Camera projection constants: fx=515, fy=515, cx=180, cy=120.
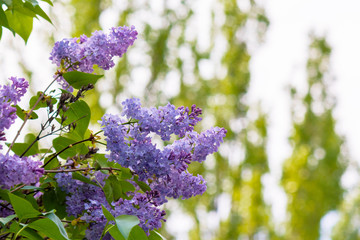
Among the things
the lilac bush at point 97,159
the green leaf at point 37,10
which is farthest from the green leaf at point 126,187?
the green leaf at point 37,10

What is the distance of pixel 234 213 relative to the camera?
8656mm

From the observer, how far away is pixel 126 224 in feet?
2.16

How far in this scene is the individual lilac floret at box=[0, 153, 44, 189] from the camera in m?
0.77

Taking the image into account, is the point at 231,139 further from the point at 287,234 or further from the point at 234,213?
the point at 287,234

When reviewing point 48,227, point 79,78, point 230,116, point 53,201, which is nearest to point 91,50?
point 79,78

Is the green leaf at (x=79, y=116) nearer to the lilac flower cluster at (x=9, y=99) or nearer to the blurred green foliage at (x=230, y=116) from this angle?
the lilac flower cluster at (x=9, y=99)

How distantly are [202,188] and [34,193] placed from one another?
31 cm

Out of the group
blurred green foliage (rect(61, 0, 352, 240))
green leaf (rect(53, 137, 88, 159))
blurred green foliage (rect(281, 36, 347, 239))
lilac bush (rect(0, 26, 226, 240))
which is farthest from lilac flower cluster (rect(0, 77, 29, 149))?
blurred green foliage (rect(281, 36, 347, 239))

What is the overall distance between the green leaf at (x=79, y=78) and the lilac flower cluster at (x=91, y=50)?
54 millimetres

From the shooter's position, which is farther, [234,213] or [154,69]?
[234,213]

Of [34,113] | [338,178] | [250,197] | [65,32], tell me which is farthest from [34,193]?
[338,178]

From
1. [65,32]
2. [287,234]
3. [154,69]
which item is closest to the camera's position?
[65,32]

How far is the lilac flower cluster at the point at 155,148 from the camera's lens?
83cm

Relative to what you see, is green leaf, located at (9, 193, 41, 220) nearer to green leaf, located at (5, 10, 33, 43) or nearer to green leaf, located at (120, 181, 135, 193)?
green leaf, located at (120, 181, 135, 193)
